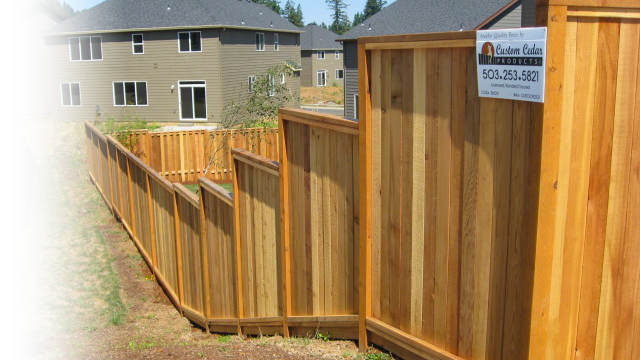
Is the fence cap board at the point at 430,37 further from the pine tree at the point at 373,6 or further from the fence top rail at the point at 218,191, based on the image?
the pine tree at the point at 373,6

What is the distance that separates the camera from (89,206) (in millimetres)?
15750

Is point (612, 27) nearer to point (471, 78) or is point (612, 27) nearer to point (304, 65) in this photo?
point (471, 78)

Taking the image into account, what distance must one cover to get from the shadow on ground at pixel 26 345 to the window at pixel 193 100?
78.0 feet

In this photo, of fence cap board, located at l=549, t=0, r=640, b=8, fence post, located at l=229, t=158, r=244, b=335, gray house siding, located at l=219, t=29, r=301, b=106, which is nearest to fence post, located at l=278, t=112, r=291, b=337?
fence post, located at l=229, t=158, r=244, b=335

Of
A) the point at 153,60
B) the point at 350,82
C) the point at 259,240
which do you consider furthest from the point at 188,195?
the point at 153,60

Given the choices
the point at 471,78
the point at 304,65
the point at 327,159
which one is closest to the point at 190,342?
the point at 327,159

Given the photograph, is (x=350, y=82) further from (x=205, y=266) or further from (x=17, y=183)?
(x=205, y=266)

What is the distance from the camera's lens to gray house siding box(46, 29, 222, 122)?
31156mm

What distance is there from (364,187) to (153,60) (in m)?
29.4

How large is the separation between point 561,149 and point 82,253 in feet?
35.2

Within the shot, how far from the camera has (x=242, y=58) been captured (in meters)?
33.4

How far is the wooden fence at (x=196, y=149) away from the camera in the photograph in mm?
19078

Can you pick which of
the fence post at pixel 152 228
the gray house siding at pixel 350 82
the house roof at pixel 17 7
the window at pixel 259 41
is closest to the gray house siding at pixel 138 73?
the house roof at pixel 17 7

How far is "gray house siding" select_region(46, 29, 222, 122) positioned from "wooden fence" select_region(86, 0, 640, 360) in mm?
26351
